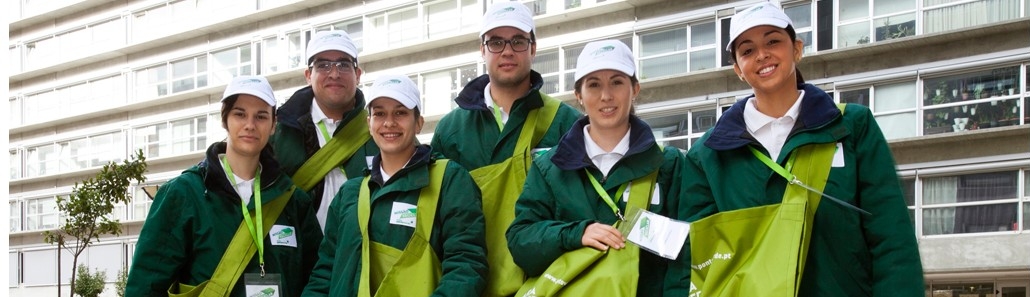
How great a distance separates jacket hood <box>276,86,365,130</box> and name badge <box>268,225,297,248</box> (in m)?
0.92

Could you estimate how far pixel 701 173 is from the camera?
13.2 ft

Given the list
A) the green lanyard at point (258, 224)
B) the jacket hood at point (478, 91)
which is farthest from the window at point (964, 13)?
the green lanyard at point (258, 224)

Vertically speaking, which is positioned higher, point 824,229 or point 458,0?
point 458,0

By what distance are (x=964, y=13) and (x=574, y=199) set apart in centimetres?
2305

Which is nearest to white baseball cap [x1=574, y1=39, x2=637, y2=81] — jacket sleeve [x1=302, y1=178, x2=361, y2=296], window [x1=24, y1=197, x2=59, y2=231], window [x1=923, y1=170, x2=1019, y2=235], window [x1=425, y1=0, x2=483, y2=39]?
jacket sleeve [x1=302, y1=178, x2=361, y2=296]

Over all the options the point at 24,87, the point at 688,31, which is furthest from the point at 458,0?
the point at 24,87

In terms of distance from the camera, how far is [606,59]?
4.41m

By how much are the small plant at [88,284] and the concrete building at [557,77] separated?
153cm

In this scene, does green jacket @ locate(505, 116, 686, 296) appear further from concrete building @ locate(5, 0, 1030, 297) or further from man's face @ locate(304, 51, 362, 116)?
concrete building @ locate(5, 0, 1030, 297)

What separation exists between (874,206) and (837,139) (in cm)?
28

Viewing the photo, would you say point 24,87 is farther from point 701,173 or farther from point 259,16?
point 701,173

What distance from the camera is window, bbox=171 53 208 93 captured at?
4288 centimetres

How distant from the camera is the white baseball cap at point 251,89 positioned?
511 cm

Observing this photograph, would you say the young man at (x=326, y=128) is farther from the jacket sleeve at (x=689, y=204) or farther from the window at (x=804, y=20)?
the window at (x=804, y=20)
